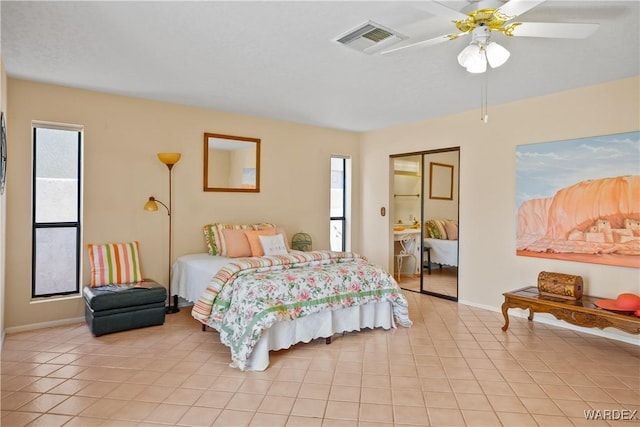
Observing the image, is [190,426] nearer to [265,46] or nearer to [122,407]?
[122,407]

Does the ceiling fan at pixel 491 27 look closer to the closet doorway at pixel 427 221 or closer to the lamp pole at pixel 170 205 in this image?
the closet doorway at pixel 427 221

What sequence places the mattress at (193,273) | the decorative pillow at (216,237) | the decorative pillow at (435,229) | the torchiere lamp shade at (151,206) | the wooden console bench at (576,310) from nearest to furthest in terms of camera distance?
the wooden console bench at (576,310) → the mattress at (193,273) → the torchiere lamp shade at (151,206) → the decorative pillow at (216,237) → the decorative pillow at (435,229)

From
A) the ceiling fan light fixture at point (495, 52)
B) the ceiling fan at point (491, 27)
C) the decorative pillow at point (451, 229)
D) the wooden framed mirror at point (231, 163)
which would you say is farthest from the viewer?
the decorative pillow at point (451, 229)

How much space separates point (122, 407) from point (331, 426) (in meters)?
1.32

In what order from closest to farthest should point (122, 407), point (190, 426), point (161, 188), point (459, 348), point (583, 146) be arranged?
point (190, 426) → point (122, 407) → point (459, 348) → point (583, 146) → point (161, 188)

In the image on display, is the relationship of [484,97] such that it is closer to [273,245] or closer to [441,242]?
[441,242]

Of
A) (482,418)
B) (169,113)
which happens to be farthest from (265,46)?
(482,418)

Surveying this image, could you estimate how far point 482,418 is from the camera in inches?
93.8

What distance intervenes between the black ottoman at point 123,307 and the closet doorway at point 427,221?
11.7 ft

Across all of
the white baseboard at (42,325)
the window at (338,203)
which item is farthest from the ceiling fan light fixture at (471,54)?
the white baseboard at (42,325)

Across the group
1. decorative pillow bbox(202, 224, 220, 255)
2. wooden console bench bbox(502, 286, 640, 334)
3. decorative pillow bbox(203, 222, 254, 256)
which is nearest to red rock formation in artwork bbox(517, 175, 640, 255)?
wooden console bench bbox(502, 286, 640, 334)

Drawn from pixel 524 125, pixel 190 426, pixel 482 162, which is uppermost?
pixel 524 125

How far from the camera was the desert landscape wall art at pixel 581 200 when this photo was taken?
366 centimetres

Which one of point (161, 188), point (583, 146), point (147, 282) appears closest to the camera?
point (583, 146)
